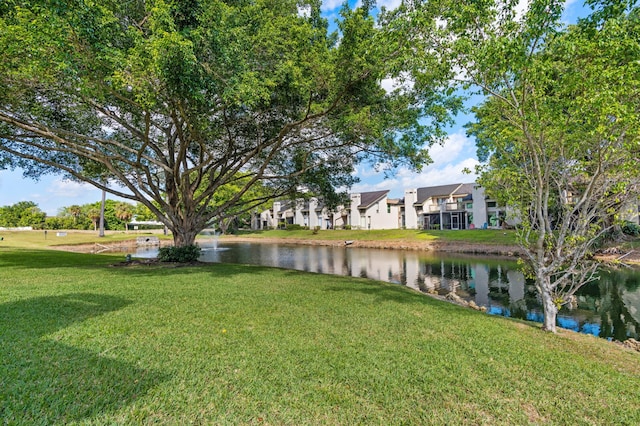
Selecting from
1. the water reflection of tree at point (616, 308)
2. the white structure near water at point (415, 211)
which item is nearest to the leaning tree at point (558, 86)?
the water reflection of tree at point (616, 308)

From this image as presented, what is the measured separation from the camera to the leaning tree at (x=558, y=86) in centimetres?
486

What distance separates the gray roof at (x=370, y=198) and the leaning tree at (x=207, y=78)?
118ft

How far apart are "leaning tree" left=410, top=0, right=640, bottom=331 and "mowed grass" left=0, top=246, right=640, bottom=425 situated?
7.53ft

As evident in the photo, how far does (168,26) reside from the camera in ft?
24.1

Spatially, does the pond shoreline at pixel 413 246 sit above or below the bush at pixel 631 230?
below

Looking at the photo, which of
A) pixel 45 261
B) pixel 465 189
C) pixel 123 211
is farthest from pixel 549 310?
pixel 123 211

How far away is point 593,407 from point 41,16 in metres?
10.5

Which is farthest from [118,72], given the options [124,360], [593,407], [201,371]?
[593,407]

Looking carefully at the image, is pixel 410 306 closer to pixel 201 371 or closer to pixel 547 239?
pixel 547 239

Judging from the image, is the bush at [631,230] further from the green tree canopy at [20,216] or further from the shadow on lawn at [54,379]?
the green tree canopy at [20,216]

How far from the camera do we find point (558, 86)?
5.37m

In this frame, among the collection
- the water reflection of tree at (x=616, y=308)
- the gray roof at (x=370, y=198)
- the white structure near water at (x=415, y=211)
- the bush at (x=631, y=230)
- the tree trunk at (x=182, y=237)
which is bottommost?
the water reflection of tree at (x=616, y=308)

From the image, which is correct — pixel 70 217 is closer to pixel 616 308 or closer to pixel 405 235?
pixel 405 235

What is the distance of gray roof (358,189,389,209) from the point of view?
5002 cm
